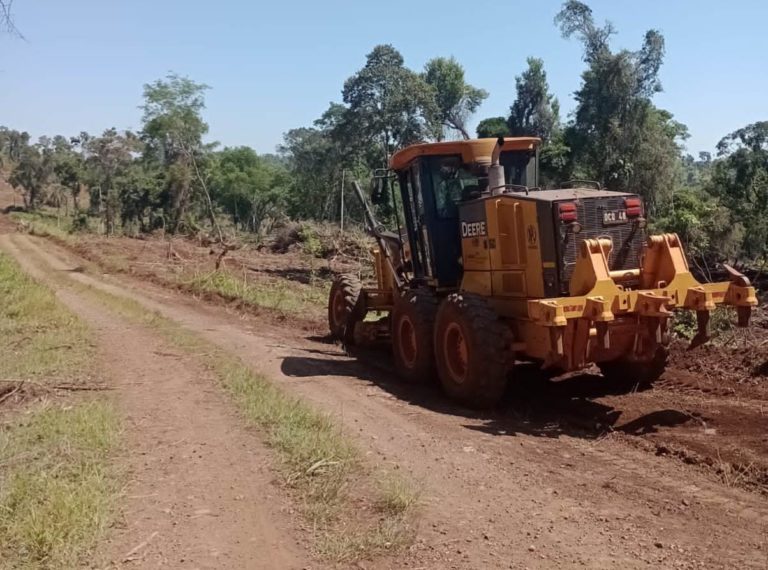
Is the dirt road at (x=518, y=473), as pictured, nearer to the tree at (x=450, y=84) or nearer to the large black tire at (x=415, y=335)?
the large black tire at (x=415, y=335)

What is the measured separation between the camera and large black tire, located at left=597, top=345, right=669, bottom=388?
803 centimetres

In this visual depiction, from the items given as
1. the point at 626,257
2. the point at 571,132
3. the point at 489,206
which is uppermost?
the point at 571,132

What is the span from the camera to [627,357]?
721 cm

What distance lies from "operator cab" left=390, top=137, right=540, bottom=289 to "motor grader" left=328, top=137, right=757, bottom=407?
1 centimetres

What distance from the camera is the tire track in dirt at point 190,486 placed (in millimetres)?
4125

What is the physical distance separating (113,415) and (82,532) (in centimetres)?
252

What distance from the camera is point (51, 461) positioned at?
5.37 metres

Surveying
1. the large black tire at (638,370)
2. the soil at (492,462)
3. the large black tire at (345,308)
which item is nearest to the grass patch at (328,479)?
the soil at (492,462)

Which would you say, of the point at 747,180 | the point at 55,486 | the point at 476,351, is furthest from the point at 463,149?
the point at 747,180

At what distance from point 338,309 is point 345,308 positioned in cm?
29

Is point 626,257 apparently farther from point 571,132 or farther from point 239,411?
point 571,132

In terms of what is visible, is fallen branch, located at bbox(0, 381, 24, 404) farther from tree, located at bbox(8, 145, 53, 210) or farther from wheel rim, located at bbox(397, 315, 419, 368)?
tree, located at bbox(8, 145, 53, 210)

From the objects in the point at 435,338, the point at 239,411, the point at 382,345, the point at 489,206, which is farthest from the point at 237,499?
the point at 382,345

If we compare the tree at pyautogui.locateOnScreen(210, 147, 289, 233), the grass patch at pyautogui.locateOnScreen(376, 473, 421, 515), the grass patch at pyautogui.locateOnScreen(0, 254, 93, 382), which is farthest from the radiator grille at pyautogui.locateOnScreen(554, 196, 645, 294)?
the tree at pyautogui.locateOnScreen(210, 147, 289, 233)
